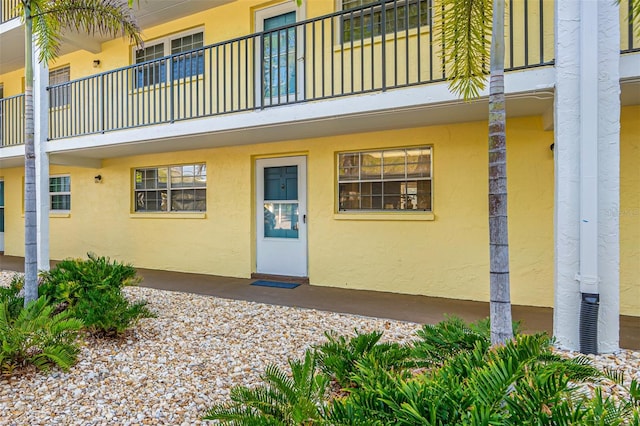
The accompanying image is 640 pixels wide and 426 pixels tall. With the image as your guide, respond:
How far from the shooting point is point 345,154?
6.82 metres

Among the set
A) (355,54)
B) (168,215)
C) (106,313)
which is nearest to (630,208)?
(355,54)

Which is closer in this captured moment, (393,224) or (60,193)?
(393,224)

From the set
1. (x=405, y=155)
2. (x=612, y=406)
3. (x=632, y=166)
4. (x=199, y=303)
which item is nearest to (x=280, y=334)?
(x=199, y=303)

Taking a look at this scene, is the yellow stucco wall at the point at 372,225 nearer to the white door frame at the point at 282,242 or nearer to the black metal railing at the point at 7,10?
the white door frame at the point at 282,242

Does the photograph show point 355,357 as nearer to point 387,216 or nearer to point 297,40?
point 387,216

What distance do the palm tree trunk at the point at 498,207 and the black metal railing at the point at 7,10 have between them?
9.57 metres

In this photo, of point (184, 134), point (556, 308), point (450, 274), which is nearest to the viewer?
point (556, 308)

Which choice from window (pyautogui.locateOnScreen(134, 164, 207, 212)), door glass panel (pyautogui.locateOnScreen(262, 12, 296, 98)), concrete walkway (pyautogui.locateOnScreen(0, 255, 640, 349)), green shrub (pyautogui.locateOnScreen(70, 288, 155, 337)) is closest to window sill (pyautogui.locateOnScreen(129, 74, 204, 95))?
door glass panel (pyautogui.locateOnScreen(262, 12, 296, 98))

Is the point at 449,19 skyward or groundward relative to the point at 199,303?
skyward

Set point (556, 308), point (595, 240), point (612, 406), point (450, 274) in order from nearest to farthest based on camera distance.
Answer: point (612, 406)
point (595, 240)
point (556, 308)
point (450, 274)

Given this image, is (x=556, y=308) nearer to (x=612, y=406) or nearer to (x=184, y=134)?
(x=612, y=406)

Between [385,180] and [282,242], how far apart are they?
2408mm

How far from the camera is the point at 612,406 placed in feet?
5.61

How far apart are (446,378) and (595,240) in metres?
2.55
